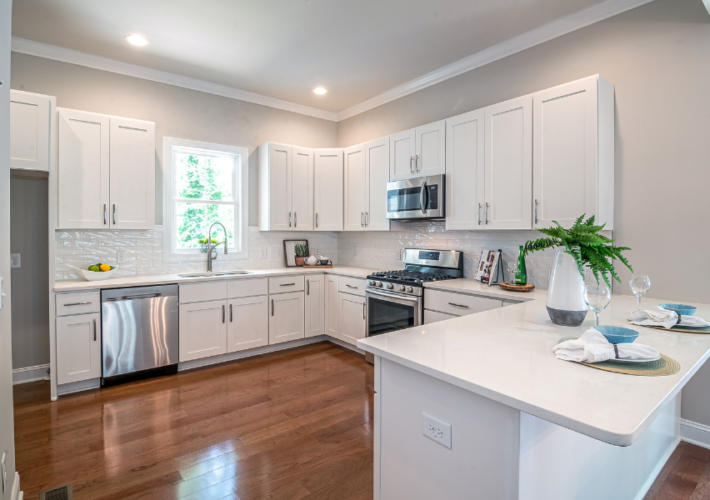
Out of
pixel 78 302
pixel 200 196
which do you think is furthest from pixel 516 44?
pixel 78 302

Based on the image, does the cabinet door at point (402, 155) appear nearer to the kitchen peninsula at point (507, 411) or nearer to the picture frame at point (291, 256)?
the picture frame at point (291, 256)

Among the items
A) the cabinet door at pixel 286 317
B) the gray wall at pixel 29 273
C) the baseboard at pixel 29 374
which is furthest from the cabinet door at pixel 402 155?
the baseboard at pixel 29 374

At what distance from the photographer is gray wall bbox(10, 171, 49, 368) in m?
3.42

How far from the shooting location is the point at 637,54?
2.71 m

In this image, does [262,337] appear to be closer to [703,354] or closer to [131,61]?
[131,61]

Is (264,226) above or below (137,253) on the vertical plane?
above

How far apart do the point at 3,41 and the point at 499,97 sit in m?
3.42

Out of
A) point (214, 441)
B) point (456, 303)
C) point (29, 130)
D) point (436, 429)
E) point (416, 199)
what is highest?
point (29, 130)

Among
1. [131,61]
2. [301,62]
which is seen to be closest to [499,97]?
[301,62]

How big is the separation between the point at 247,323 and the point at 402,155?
2384mm

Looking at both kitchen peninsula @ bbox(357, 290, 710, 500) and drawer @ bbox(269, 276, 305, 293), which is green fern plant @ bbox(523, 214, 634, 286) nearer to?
kitchen peninsula @ bbox(357, 290, 710, 500)

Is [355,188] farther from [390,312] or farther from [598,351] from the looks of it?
[598,351]

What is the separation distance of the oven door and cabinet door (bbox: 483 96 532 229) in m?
0.95

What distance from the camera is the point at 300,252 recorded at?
199 inches
